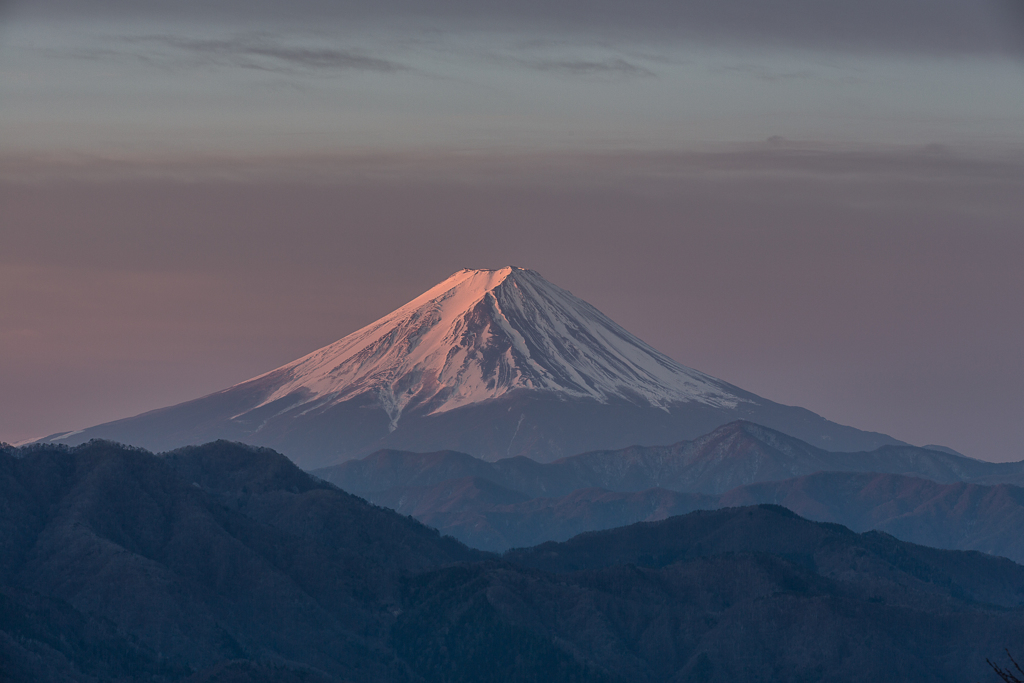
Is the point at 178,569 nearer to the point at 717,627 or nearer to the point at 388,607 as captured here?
the point at 388,607

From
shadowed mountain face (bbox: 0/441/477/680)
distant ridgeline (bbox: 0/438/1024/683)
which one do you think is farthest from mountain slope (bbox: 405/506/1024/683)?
shadowed mountain face (bbox: 0/441/477/680)

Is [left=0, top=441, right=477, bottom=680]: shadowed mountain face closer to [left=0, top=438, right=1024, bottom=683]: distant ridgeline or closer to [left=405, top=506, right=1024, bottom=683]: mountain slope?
[left=0, top=438, right=1024, bottom=683]: distant ridgeline

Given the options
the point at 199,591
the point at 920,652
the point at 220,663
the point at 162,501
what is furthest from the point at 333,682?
the point at 920,652

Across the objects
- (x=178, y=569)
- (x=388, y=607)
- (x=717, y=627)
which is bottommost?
(x=717, y=627)

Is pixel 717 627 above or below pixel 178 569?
below

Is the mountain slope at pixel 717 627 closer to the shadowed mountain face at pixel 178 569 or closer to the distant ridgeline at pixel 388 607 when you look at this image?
the distant ridgeline at pixel 388 607

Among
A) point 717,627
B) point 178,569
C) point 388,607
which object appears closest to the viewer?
point 178,569

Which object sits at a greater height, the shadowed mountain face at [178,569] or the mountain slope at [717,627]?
the shadowed mountain face at [178,569]

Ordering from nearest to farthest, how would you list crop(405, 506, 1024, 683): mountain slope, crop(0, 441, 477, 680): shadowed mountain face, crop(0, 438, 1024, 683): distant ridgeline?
crop(0, 441, 477, 680): shadowed mountain face < crop(0, 438, 1024, 683): distant ridgeline < crop(405, 506, 1024, 683): mountain slope

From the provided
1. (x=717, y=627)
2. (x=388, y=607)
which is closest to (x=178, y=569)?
(x=388, y=607)

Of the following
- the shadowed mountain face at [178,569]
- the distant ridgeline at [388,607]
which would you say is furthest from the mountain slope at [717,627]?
the shadowed mountain face at [178,569]

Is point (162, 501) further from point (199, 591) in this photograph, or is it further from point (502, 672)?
point (502, 672)
